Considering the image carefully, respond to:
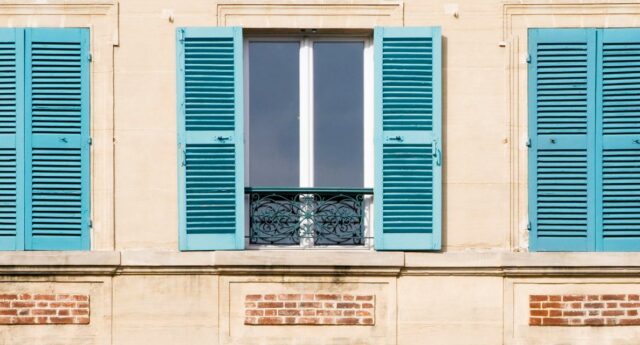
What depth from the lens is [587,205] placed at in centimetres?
1059

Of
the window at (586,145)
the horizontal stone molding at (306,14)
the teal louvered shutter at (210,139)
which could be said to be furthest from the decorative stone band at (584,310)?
the horizontal stone molding at (306,14)

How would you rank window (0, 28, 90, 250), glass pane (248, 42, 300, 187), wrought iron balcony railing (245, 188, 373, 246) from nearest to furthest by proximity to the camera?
1. window (0, 28, 90, 250)
2. wrought iron balcony railing (245, 188, 373, 246)
3. glass pane (248, 42, 300, 187)

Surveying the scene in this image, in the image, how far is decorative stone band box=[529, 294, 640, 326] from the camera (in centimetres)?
1050

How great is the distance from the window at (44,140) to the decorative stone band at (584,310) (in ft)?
12.7

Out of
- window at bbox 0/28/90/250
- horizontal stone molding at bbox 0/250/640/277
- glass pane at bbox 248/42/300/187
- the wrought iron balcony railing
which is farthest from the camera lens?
glass pane at bbox 248/42/300/187

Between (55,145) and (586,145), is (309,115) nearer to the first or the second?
(55,145)

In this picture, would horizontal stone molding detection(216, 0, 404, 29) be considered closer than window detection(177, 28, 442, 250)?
No

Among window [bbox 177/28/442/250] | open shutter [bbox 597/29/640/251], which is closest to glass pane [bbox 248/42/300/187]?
window [bbox 177/28/442/250]

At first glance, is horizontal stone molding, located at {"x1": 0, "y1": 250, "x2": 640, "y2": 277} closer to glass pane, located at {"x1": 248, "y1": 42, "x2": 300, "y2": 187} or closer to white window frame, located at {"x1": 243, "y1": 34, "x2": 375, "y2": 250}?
white window frame, located at {"x1": 243, "y1": 34, "x2": 375, "y2": 250}

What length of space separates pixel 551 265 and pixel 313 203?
2.06 meters

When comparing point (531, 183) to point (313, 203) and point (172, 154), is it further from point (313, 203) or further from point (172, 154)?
point (172, 154)

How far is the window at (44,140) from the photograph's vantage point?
34.6 ft

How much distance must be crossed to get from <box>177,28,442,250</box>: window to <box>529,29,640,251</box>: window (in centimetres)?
88

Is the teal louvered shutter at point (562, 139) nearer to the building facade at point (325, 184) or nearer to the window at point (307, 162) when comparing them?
the building facade at point (325, 184)
